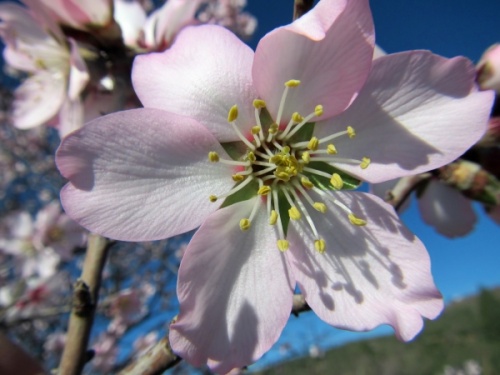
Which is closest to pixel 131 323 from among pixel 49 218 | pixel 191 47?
pixel 49 218

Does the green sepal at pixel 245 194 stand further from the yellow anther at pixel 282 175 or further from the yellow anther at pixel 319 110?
the yellow anther at pixel 319 110

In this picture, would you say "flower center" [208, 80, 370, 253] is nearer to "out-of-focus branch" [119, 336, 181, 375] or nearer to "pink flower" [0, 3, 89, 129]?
"out-of-focus branch" [119, 336, 181, 375]

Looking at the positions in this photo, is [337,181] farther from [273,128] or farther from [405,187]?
[405,187]

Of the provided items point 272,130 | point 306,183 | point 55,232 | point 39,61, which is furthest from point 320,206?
point 55,232

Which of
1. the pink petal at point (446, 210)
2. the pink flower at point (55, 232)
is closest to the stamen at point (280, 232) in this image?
the pink petal at point (446, 210)

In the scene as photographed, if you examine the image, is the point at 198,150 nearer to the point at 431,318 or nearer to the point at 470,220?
the point at 431,318

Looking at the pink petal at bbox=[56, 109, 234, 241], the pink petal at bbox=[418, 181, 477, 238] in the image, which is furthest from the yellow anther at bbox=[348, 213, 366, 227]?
the pink petal at bbox=[418, 181, 477, 238]
